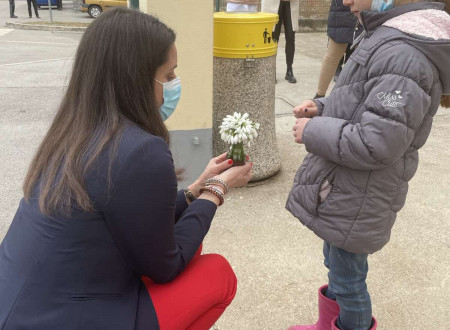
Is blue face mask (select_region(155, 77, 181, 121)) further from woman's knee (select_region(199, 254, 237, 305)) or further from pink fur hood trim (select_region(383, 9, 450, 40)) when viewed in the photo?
pink fur hood trim (select_region(383, 9, 450, 40))

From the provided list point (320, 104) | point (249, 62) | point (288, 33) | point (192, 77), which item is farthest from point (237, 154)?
point (288, 33)

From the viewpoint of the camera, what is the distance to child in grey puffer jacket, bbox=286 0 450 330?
5.30 feet

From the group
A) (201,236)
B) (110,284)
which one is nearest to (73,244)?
(110,284)

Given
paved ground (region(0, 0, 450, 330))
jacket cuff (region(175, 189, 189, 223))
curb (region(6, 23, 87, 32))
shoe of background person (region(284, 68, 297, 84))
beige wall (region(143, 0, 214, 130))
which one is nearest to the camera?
jacket cuff (region(175, 189, 189, 223))

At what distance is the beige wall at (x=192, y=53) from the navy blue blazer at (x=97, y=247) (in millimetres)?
1900

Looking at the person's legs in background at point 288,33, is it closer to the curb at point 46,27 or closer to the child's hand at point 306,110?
the child's hand at point 306,110

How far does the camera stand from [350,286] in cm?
197

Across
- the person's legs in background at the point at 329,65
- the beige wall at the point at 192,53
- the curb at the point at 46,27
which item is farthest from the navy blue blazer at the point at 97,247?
the curb at the point at 46,27

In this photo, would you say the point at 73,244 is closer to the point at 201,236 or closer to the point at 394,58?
the point at 201,236

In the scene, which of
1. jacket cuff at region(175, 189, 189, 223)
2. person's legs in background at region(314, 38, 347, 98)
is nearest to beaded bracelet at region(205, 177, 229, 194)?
jacket cuff at region(175, 189, 189, 223)

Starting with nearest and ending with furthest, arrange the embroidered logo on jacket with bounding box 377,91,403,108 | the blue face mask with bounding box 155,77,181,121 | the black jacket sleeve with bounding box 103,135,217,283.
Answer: the black jacket sleeve with bounding box 103,135,217,283
the embroidered logo on jacket with bounding box 377,91,403,108
the blue face mask with bounding box 155,77,181,121

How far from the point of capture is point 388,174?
180cm

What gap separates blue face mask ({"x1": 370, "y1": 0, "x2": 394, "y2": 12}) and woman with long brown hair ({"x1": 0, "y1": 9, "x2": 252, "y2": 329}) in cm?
77

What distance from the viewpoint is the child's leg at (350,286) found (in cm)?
196
